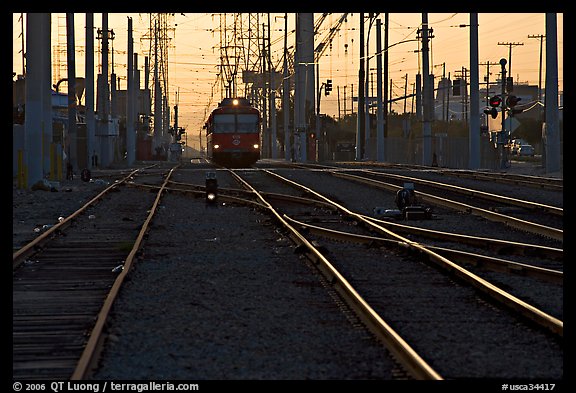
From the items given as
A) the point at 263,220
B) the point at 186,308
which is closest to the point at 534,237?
the point at 263,220

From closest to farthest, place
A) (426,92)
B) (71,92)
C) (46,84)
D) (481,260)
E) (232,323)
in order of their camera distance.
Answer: (232,323) → (481,260) → (46,84) → (71,92) → (426,92)

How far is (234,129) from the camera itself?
189ft

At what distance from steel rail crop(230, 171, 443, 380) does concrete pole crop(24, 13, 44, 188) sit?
1966 cm

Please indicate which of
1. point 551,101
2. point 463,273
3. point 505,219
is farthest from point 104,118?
point 463,273

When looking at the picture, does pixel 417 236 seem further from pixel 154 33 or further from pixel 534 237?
pixel 154 33

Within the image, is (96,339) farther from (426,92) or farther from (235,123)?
(426,92)

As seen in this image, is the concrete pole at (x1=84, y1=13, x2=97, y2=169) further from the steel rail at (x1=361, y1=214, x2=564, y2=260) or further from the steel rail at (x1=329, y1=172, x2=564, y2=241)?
the steel rail at (x1=361, y1=214, x2=564, y2=260)

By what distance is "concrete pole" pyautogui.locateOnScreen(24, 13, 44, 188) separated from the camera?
3297 centimetres

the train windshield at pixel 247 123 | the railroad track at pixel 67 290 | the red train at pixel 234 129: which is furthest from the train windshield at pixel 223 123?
the railroad track at pixel 67 290

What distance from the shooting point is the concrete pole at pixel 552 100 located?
43.9m

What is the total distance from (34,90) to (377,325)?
2523 centimetres

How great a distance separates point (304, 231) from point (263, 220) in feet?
9.82

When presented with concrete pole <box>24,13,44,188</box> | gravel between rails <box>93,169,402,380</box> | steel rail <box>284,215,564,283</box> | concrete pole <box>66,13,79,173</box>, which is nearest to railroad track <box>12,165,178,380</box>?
gravel between rails <box>93,169,402,380</box>

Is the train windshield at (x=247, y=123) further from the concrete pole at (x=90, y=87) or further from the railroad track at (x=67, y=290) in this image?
the railroad track at (x=67, y=290)
